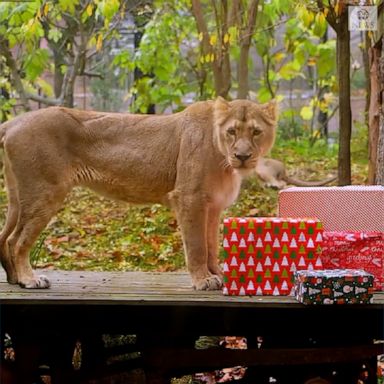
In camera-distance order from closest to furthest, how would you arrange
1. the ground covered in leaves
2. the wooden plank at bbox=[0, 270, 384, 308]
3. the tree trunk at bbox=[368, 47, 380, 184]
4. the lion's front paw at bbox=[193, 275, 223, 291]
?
the wooden plank at bbox=[0, 270, 384, 308], the lion's front paw at bbox=[193, 275, 223, 291], the tree trunk at bbox=[368, 47, 380, 184], the ground covered in leaves

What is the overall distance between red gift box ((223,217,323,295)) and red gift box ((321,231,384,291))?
12cm

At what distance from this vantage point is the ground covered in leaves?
565 cm

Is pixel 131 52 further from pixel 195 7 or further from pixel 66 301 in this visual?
pixel 66 301

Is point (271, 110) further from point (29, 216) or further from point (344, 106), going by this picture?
point (344, 106)

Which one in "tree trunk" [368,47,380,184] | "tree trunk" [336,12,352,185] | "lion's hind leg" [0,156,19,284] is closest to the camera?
"lion's hind leg" [0,156,19,284]

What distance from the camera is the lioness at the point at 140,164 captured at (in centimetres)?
342

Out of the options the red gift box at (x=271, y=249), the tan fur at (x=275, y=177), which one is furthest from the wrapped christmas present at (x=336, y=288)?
the tan fur at (x=275, y=177)

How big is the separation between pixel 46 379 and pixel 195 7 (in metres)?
3.10

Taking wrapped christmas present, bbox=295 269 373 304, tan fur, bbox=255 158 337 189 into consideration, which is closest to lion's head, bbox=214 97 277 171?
wrapped christmas present, bbox=295 269 373 304

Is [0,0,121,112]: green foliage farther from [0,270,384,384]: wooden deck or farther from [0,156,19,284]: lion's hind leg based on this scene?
[0,270,384,384]: wooden deck

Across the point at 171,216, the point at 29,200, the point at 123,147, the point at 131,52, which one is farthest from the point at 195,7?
the point at 29,200

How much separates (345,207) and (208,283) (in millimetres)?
702

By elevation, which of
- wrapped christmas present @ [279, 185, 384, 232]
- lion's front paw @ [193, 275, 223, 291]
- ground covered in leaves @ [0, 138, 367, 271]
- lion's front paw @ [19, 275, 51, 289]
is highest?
wrapped christmas present @ [279, 185, 384, 232]

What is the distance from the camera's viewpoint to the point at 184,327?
3.17m
